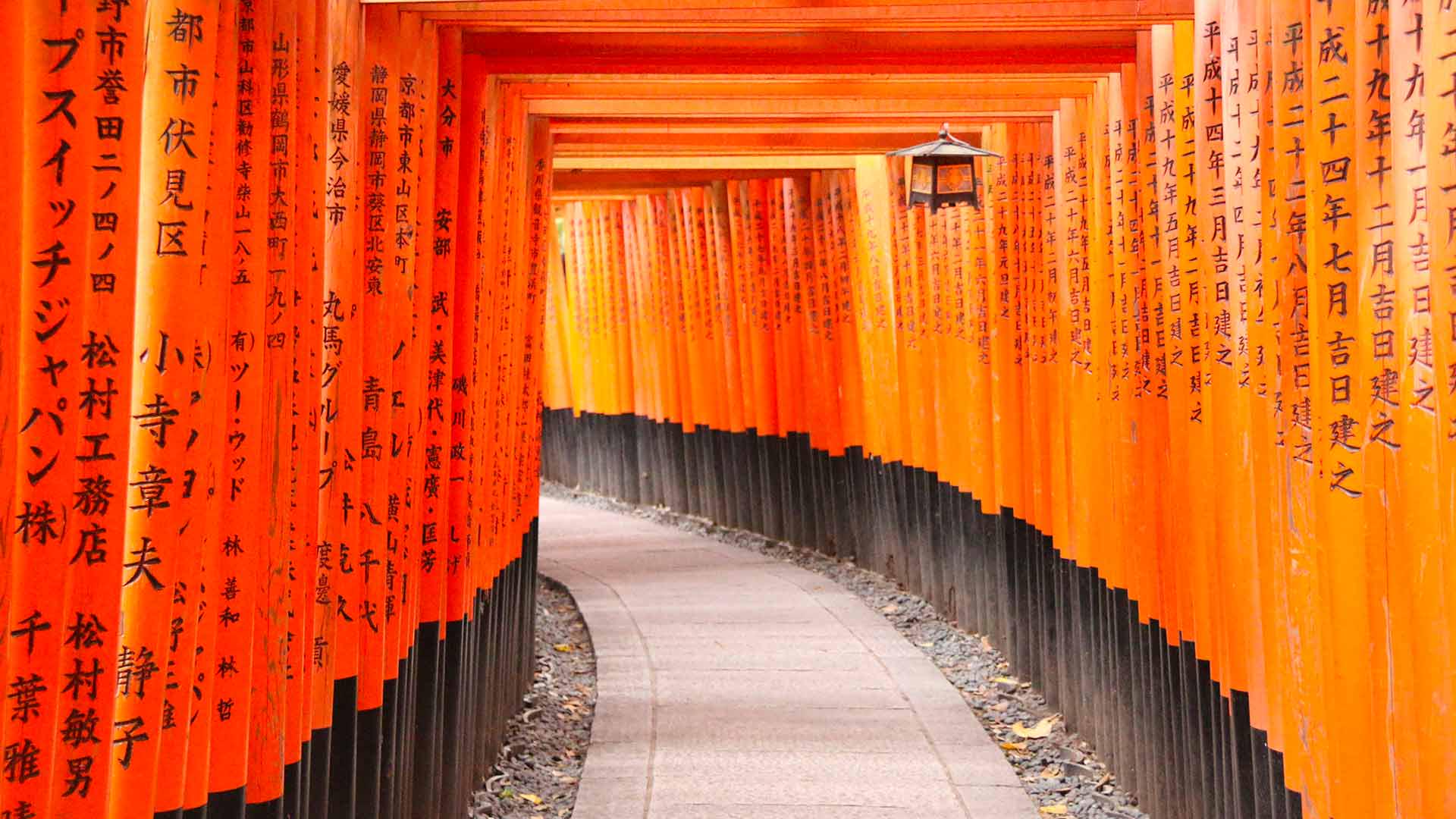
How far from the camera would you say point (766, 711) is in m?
8.39

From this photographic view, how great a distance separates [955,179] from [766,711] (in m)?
2.91

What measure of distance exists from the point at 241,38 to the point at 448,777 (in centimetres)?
356

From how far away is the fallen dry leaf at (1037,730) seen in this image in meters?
7.95

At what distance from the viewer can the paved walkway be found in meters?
6.87

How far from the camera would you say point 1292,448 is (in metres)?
4.07

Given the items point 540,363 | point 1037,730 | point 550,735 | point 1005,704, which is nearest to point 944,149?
point 1037,730

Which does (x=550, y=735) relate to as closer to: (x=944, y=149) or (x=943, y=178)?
(x=943, y=178)

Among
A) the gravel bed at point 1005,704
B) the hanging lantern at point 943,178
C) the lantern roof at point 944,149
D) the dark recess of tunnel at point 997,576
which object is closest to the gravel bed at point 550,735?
the gravel bed at point 1005,704

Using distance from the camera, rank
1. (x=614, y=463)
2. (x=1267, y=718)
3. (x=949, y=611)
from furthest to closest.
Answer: (x=614, y=463), (x=949, y=611), (x=1267, y=718)

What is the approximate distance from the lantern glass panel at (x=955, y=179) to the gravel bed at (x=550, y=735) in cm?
322

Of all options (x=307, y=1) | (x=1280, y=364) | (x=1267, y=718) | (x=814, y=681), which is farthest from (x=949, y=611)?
(x=307, y=1)

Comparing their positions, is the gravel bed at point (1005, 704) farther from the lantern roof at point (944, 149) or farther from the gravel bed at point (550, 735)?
the lantern roof at point (944, 149)

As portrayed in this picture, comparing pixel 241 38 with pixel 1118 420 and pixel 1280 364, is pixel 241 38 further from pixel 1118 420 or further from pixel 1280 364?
pixel 1118 420

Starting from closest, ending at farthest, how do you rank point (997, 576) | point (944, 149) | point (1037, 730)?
1. point (944, 149)
2. point (1037, 730)
3. point (997, 576)
